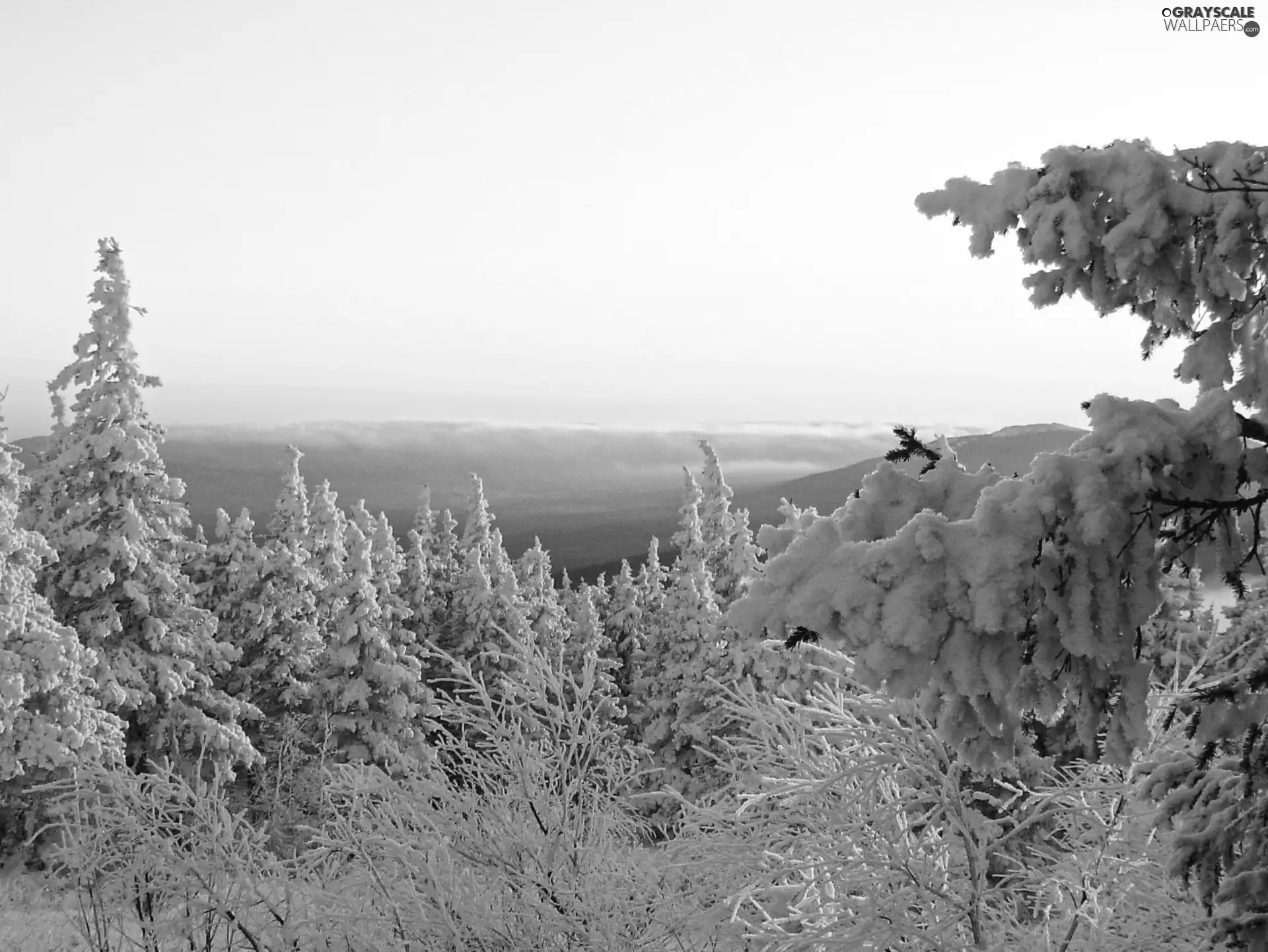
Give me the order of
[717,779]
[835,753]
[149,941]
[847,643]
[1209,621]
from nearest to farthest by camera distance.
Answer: [847,643], [835,753], [149,941], [1209,621], [717,779]

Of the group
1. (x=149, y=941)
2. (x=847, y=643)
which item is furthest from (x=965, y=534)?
(x=149, y=941)

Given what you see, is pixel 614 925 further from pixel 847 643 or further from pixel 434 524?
pixel 434 524

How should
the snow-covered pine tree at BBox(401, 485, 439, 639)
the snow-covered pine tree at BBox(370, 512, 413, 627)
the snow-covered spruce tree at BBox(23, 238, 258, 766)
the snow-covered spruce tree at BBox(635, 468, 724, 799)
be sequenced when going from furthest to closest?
the snow-covered pine tree at BBox(401, 485, 439, 639)
the snow-covered pine tree at BBox(370, 512, 413, 627)
the snow-covered spruce tree at BBox(635, 468, 724, 799)
the snow-covered spruce tree at BBox(23, 238, 258, 766)

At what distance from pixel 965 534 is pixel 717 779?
29.2 metres

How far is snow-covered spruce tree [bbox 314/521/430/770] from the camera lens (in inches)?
1163

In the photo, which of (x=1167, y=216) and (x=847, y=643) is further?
(x=1167, y=216)

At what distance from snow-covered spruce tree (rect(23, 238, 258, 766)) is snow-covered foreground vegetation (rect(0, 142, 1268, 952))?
10 cm

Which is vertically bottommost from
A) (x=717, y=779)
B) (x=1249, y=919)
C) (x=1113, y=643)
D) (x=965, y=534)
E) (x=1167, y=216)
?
(x=717, y=779)

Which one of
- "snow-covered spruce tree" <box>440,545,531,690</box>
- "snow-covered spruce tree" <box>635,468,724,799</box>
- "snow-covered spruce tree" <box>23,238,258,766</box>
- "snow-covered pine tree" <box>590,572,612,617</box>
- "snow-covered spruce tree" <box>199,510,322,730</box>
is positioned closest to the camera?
"snow-covered spruce tree" <box>23,238,258,766</box>

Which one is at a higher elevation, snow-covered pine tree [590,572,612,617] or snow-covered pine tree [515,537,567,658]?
snow-covered pine tree [515,537,567,658]

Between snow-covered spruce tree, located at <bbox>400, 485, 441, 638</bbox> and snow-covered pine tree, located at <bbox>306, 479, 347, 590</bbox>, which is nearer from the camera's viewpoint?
snow-covered pine tree, located at <bbox>306, 479, 347, 590</bbox>

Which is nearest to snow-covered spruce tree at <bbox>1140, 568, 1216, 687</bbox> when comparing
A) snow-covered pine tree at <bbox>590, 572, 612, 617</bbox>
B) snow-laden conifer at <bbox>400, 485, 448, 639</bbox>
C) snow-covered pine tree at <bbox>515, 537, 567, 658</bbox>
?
snow-covered pine tree at <bbox>515, 537, 567, 658</bbox>

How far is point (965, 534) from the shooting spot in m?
3.47

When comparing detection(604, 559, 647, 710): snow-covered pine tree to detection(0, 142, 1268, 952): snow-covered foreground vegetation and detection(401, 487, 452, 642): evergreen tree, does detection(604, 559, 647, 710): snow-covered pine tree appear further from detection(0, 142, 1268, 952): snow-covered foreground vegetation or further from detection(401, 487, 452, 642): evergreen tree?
detection(0, 142, 1268, 952): snow-covered foreground vegetation
